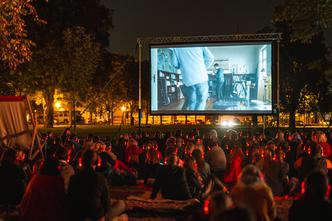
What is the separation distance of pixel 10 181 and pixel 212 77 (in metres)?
15.7

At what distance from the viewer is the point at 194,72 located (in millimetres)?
23109

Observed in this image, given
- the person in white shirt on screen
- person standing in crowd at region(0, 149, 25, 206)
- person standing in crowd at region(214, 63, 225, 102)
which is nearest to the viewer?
person standing in crowd at region(0, 149, 25, 206)

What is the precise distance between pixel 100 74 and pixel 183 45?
25.1m

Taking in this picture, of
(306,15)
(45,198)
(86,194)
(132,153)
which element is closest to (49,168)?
(45,198)

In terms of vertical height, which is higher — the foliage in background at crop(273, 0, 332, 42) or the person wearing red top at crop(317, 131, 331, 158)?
the foliage in background at crop(273, 0, 332, 42)

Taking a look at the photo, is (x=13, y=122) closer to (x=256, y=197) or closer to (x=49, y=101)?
(x=256, y=197)

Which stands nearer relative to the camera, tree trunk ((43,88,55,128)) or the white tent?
the white tent

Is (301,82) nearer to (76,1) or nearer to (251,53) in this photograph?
(76,1)

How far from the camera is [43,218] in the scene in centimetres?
604

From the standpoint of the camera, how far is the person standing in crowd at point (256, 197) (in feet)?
18.4

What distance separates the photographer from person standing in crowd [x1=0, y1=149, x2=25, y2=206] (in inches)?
325

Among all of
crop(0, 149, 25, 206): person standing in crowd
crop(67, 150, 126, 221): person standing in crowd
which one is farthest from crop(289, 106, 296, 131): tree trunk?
crop(67, 150, 126, 221): person standing in crowd

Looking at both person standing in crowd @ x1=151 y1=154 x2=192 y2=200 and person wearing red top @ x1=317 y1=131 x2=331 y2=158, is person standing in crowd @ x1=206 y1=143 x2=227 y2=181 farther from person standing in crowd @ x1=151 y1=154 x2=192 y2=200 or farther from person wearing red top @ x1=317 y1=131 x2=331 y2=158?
person standing in crowd @ x1=151 y1=154 x2=192 y2=200

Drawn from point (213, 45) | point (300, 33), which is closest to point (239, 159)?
point (300, 33)
